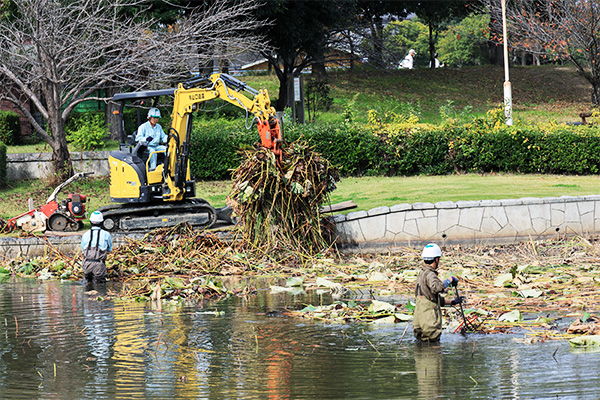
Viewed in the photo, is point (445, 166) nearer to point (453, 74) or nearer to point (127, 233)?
point (127, 233)

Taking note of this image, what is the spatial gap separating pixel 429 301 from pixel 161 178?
10.8m

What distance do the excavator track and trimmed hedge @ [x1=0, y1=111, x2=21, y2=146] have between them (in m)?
13.9

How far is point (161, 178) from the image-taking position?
18453 millimetres

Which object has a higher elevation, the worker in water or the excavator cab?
the worker in water

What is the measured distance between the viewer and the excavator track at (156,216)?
18391 mm

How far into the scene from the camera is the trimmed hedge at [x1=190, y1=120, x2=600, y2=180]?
22.9 metres

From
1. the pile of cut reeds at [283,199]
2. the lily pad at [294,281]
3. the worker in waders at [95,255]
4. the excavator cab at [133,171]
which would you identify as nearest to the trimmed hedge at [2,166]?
the excavator cab at [133,171]

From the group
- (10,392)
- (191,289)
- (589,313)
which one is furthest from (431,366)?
(191,289)

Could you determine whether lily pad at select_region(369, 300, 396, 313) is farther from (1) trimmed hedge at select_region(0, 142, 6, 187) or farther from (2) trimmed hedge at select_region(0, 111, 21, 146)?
(2) trimmed hedge at select_region(0, 111, 21, 146)

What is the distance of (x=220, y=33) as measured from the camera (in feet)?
82.3

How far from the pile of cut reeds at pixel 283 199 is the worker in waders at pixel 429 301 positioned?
6288 millimetres

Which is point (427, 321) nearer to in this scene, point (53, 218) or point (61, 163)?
point (53, 218)

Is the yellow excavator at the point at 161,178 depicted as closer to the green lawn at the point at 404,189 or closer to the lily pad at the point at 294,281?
the green lawn at the point at 404,189

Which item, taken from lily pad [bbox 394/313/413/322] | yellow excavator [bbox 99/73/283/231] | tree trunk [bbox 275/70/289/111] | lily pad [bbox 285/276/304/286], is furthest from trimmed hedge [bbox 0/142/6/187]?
lily pad [bbox 394/313/413/322]
